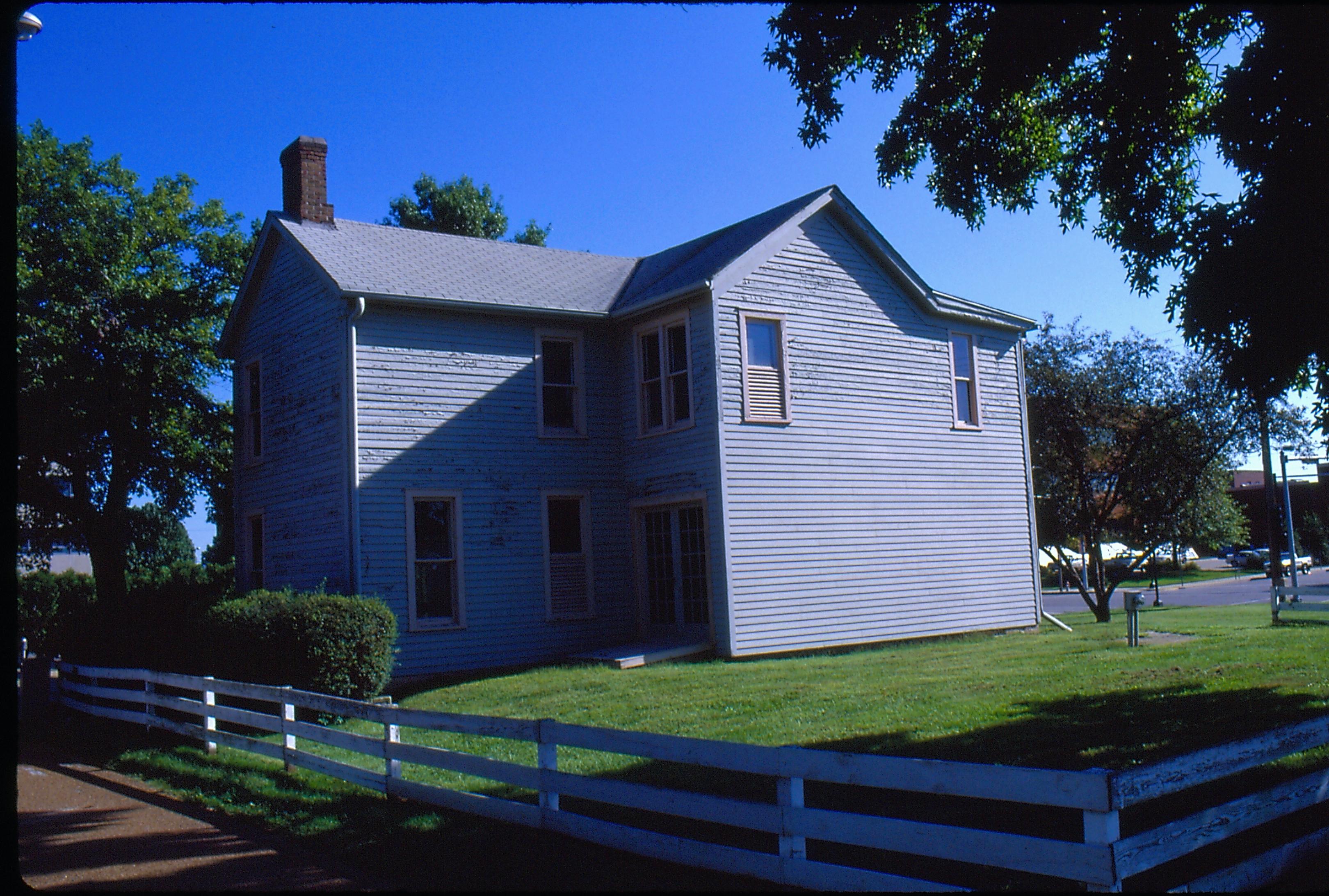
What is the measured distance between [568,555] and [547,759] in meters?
11.0

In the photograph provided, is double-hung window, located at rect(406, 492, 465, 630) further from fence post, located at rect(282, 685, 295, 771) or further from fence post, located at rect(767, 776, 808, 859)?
fence post, located at rect(767, 776, 808, 859)

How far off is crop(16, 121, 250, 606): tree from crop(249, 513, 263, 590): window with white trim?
12.0 ft

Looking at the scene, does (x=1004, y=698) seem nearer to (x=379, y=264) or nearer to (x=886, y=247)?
(x=886, y=247)

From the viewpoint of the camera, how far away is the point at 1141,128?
35.2 feet

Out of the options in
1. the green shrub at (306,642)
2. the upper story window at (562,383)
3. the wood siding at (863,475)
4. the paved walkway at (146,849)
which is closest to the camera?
the paved walkway at (146,849)

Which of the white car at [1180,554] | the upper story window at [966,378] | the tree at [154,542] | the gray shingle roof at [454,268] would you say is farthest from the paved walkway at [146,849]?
the white car at [1180,554]

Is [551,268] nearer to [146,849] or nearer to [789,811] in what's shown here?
[146,849]

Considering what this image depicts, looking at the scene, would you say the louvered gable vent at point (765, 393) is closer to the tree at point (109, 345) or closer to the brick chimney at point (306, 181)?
the brick chimney at point (306, 181)

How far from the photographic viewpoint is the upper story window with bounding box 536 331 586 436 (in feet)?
62.7

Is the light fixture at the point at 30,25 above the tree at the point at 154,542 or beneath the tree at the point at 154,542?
above

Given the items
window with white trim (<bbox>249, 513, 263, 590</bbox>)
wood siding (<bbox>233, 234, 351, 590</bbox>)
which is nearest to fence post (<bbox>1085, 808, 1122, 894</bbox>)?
wood siding (<bbox>233, 234, 351, 590</bbox>)

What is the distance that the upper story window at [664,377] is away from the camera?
18234 mm

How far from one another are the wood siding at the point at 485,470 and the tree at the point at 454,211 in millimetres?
22127

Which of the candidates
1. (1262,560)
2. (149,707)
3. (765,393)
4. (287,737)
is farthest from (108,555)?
(1262,560)
